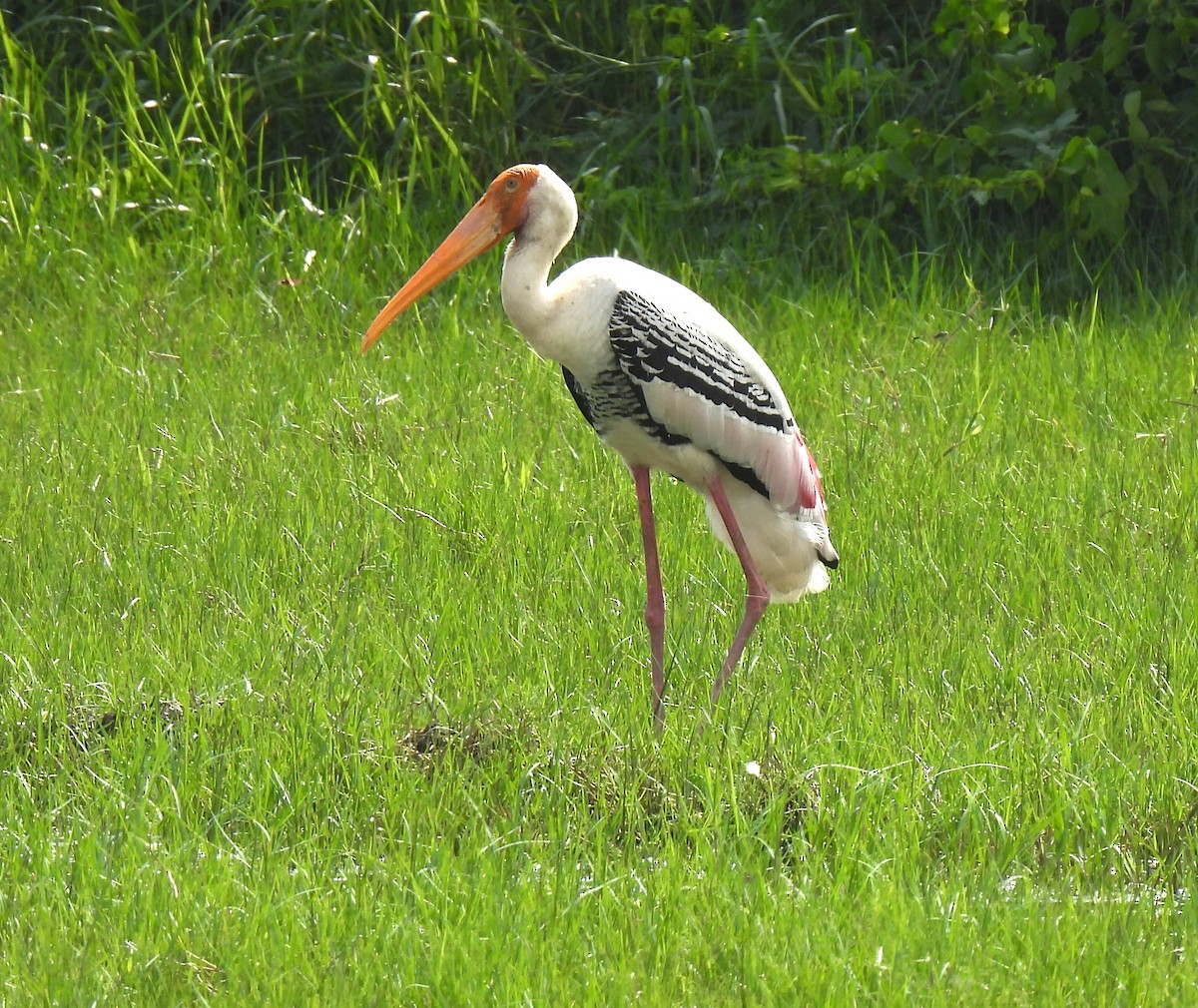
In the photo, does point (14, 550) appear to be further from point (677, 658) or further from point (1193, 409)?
point (1193, 409)

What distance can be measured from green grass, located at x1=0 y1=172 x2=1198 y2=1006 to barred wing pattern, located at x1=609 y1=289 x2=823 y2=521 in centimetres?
36

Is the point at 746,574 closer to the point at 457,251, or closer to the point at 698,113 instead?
the point at 457,251

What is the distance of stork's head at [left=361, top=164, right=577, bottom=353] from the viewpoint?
12.8ft

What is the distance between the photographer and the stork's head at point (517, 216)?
3.90 meters

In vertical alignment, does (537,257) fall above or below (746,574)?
above

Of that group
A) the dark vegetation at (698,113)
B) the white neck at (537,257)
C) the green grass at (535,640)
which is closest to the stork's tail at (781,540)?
the green grass at (535,640)

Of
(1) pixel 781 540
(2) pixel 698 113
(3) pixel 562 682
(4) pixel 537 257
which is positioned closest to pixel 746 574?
(1) pixel 781 540

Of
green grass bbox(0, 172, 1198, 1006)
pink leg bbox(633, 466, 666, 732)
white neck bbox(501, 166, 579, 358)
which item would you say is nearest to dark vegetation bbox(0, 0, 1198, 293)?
green grass bbox(0, 172, 1198, 1006)

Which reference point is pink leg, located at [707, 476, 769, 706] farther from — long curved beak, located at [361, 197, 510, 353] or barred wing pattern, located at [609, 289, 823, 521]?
long curved beak, located at [361, 197, 510, 353]

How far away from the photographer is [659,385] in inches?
152

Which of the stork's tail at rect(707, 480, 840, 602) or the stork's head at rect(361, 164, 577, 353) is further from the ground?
the stork's head at rect(361, 164, 577, 353)

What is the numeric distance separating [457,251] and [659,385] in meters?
0.54

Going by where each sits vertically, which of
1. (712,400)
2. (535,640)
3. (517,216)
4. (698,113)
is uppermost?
(517,216)

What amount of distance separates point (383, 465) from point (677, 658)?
1380 mm
